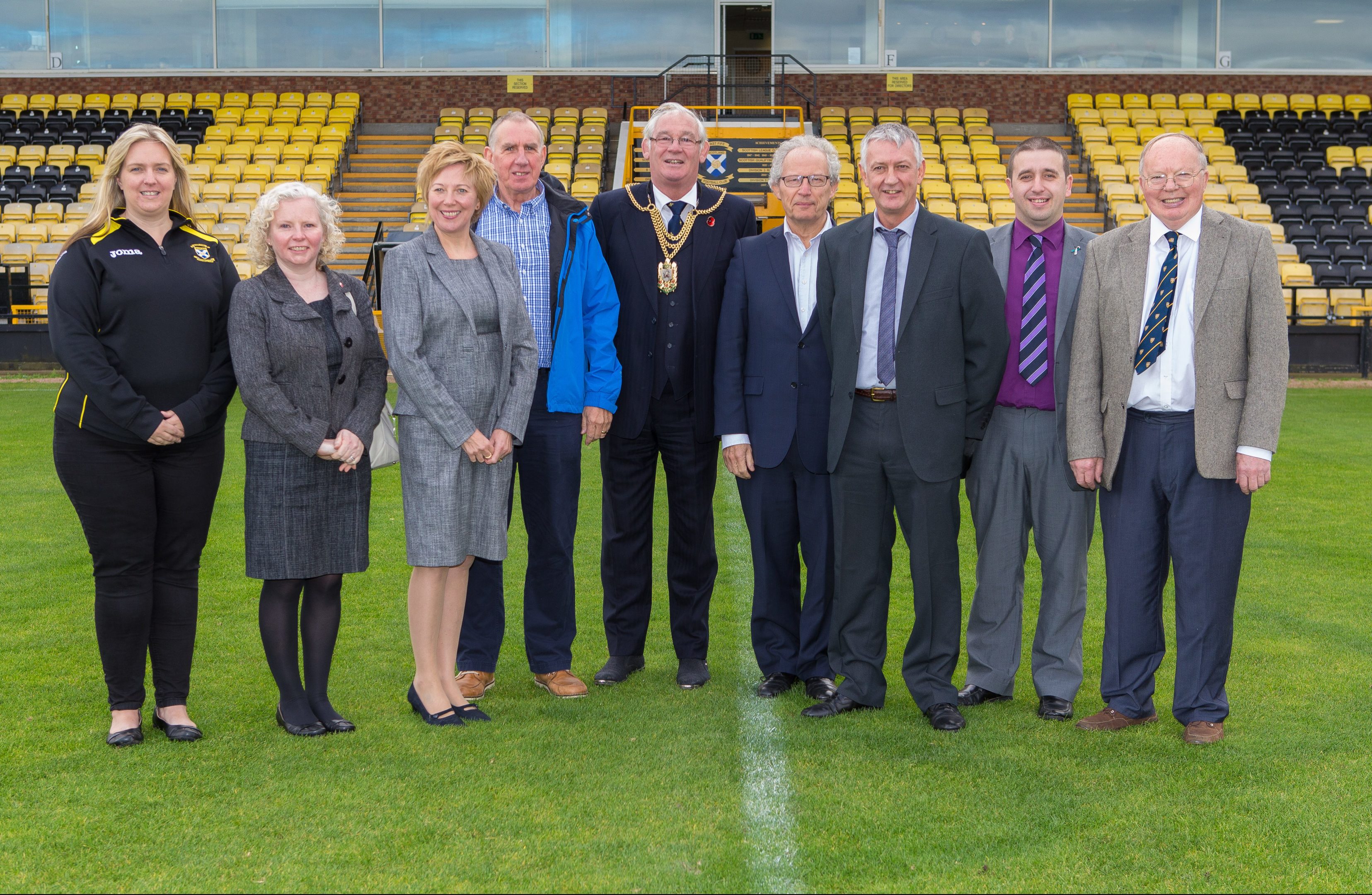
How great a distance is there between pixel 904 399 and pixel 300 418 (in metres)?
1.73

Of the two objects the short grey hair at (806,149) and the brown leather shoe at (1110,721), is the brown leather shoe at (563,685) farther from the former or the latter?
the short grey hair at (806,149)

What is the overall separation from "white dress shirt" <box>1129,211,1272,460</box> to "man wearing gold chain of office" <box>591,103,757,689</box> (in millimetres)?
1313

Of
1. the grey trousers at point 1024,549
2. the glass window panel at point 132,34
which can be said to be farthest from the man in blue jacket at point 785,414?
the glass window panel at point 132,34

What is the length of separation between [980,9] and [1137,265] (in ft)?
66.2

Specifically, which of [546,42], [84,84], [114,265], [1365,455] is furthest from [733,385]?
[84,84]

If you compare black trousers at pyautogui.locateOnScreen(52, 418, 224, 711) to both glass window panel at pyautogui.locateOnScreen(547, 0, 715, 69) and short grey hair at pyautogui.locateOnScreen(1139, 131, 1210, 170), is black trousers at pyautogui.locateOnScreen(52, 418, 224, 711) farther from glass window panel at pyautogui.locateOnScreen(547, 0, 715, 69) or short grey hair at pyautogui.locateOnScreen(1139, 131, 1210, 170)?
glass window panel at pyautogui.locateOnScreen(547, 0, 715, 69)

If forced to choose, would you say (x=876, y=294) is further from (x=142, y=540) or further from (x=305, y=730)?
(x=142, y=540)

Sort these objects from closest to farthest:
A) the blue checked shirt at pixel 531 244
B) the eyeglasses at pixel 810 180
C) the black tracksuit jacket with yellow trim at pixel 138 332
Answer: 1. the black tracksuit jacket with yellow trim at pixel 138 332
2. the eyeglasses at pixel 810 180
3. the blue checked shirt at pixel 531 244

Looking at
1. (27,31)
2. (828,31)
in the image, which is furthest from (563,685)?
(27,31)

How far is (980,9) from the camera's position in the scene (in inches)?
866

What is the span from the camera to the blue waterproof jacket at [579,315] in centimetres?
390

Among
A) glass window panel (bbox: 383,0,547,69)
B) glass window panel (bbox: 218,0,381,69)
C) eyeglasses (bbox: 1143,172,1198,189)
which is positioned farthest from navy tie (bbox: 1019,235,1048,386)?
glass window panel (bbox: 218,0,381,69)

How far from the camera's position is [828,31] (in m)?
22.1

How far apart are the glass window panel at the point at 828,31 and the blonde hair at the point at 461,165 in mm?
19596
